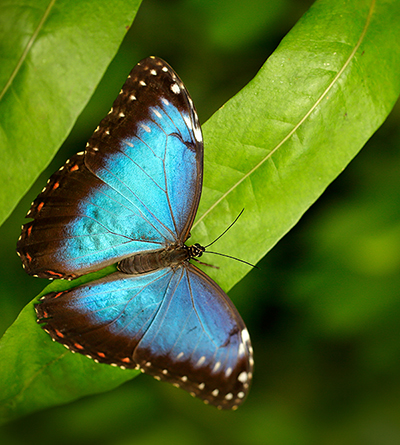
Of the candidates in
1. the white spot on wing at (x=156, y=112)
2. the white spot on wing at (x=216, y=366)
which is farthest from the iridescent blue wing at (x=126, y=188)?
the white spot on wing at (x=216, y=366)

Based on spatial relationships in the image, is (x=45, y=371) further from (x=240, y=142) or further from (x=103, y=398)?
(x=240, y=142)

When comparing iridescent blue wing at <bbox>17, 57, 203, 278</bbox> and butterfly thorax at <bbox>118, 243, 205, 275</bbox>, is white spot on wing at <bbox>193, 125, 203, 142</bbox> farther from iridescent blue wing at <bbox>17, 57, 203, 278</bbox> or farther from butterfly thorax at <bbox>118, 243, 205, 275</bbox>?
butterfly thorax at <bbox>118, 243, 205, 275</bbox>

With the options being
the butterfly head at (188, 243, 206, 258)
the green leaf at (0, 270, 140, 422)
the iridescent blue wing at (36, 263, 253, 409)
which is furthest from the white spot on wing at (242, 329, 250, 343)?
the green leaf at (0, 270, 140, 422)

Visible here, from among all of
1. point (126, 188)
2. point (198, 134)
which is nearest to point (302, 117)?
point (198, 134)

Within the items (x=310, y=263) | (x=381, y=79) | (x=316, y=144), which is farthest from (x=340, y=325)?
(x=381, y=79)

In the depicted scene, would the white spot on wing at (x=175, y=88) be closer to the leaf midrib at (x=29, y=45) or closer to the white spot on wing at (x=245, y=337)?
the leaf midrib at (x=29, y=45)
